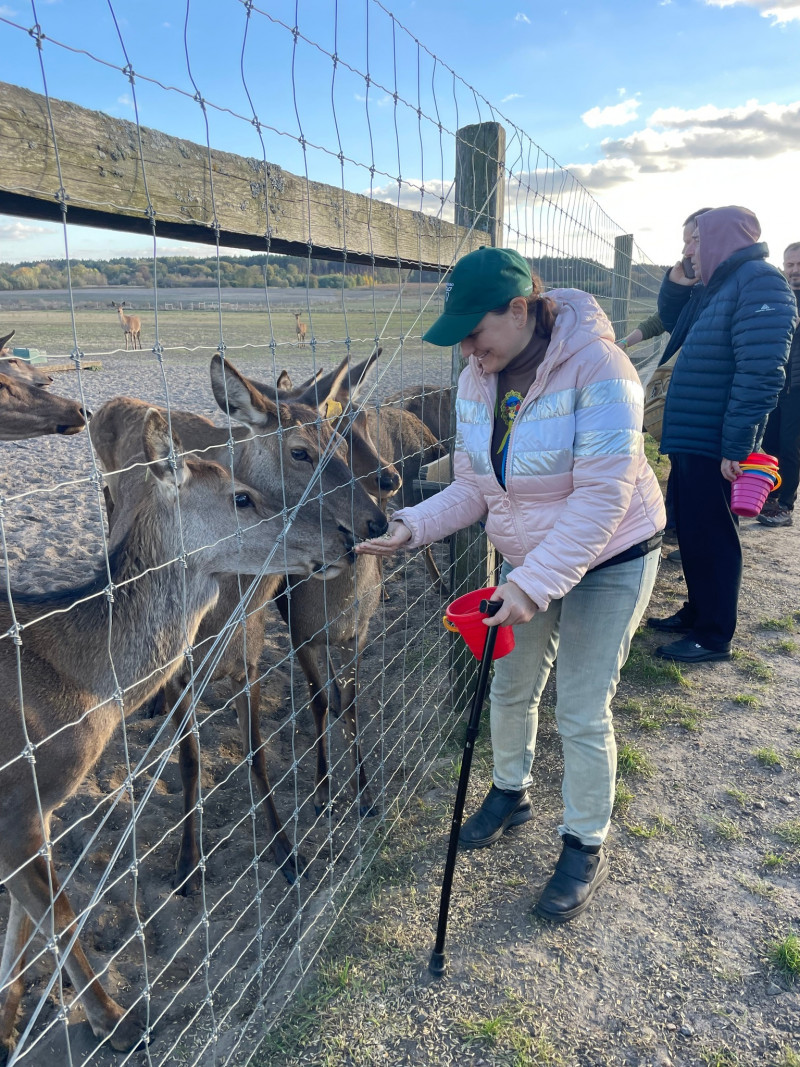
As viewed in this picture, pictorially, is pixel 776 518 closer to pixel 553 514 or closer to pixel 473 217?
pixel 473 217

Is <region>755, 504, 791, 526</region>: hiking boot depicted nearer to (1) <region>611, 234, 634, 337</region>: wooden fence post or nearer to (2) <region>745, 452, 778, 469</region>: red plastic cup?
(1) <region>611, 234, 634, 337</region>: wooden fence post

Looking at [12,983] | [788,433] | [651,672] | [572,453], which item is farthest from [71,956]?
[788,433]

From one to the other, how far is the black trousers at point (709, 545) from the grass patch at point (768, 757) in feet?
3.55

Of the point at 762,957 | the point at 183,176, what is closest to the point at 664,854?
the point at 762,957

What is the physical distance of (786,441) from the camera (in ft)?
23.9

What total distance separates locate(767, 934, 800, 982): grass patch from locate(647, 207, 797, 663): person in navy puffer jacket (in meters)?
2.28

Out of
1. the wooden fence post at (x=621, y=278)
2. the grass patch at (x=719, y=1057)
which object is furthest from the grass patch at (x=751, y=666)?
the wooden fence post at (x=621, y=278)

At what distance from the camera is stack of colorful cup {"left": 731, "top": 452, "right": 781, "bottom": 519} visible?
14.0ft

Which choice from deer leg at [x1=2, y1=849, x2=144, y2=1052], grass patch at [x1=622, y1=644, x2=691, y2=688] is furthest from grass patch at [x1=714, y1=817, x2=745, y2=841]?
deer leg at [x1=2, y1=849, x2=144, y2=1052]

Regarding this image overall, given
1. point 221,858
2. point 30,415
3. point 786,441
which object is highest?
point 30,415

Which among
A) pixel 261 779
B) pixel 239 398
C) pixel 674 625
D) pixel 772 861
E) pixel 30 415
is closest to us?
pixel 772 861

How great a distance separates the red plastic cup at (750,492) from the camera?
4254 millimetres

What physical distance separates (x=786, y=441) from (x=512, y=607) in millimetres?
6067

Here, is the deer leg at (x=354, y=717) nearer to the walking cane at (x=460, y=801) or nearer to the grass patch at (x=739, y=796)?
the walking cane at (x=460, y=801)
